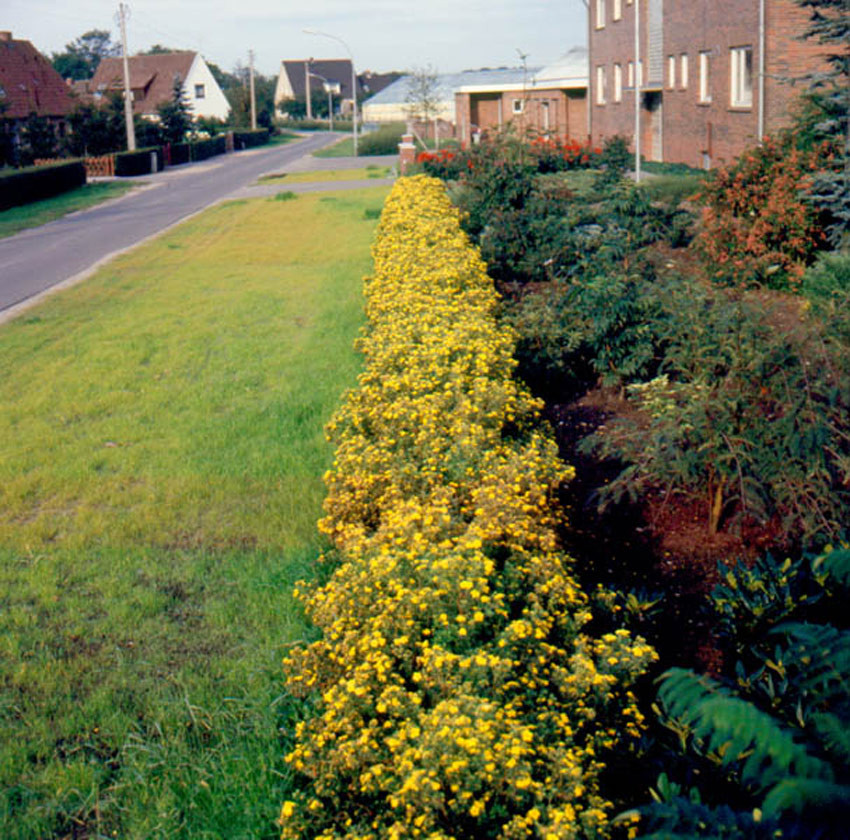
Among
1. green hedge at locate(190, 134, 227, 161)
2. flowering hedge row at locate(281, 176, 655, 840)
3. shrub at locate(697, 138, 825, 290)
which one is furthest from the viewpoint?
green hedge at locate(190, 134, 227, 161)

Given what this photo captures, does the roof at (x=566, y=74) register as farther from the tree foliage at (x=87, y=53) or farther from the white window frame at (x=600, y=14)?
the tree foliage at (x=87, y=53)

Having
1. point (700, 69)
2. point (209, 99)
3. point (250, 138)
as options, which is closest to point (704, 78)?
point (700, 69)

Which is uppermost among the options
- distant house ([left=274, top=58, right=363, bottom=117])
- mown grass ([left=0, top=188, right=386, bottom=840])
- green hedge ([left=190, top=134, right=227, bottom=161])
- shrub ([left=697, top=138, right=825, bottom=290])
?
distant house ([left=274, top=58, right=363, bottom=117])

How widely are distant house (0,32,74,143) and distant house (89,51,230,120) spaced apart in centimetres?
1503

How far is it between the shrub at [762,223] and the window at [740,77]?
1092 centimetres

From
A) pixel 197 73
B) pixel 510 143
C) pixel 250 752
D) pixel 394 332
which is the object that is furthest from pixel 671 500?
pixel 197 73

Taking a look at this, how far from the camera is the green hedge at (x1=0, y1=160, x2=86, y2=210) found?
31.9 m

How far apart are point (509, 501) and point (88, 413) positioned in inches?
224

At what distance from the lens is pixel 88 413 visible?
8656 millimetres

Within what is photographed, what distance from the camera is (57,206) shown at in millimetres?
32344

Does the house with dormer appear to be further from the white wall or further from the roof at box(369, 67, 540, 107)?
the white wall

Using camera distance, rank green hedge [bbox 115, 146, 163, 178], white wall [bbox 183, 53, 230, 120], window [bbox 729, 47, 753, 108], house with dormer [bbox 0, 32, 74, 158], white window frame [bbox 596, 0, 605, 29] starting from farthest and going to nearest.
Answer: white wall [bbox 183, 53, 230, 120] → house with dormer [bbox 0, 32, 74, 158] → green hedge [bbox 115, 146, 163, 178] → white window frame [bbox 596, 0, 605, 29] → window [bbox 729, 47, 753, 108]

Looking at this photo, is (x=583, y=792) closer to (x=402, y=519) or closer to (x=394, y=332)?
(x=402, y=519)

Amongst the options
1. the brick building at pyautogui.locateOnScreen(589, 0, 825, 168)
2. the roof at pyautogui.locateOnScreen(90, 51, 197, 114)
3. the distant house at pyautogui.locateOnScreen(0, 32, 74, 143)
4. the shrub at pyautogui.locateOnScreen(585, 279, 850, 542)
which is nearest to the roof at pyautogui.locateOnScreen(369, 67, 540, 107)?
the brick building at pyautogui.locateOnScreen(589, 0, 825, 168)
